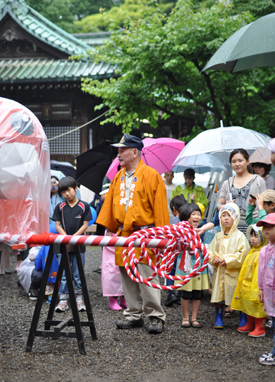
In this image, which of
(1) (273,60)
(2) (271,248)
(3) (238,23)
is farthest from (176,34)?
(2) (271,248)

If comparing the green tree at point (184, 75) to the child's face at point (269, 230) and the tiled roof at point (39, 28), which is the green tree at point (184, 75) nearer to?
the tiled roof at point (39, 28)

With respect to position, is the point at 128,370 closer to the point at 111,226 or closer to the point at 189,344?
the point at 189,344

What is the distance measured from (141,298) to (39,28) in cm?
1072

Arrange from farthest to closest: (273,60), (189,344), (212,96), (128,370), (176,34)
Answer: (212,96)
(176,34)
(273,60)
(189,344)
(128,370)

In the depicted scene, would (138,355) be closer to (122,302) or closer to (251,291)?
(251,291)

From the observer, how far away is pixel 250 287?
4.52 m

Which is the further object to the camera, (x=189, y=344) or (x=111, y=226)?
(x=111, y=226)

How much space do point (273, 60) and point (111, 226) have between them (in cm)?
337

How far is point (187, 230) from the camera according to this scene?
3.55 metres

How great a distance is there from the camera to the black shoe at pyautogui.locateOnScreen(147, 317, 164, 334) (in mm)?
4572

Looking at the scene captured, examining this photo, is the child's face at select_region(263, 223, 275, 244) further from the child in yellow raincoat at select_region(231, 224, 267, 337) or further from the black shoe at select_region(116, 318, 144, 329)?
the black shoe at select_region(116, 318, 144, 329)

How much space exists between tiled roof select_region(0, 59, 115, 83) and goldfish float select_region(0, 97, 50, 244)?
8.57 metres

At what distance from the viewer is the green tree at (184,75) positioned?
866 cm

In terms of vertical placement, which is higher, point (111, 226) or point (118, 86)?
point (118, 86)
